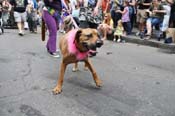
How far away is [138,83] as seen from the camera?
672 centimetres

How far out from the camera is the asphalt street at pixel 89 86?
5293mm

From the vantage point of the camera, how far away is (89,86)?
21.0 feet

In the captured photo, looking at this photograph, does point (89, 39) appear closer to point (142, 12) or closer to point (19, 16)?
point (142, 12)

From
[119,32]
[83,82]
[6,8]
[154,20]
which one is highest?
[154,20]

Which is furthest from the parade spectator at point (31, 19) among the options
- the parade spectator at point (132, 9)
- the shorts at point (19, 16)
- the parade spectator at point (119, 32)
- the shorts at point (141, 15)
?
the shorts at point (141, 15)

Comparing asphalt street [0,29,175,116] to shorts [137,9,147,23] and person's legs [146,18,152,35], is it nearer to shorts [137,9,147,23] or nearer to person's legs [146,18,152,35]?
person's legs [146,18,152,35]

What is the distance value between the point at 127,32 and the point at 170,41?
2246 millimetres

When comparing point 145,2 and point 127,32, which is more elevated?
point 145,2

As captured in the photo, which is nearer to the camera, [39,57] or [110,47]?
[39,57]

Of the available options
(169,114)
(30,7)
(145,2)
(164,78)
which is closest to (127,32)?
(145,2)

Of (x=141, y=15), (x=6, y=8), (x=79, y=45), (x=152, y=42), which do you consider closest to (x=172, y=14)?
(x=152, y=42)

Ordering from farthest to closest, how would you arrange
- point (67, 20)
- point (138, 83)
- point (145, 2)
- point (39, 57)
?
point (145, 2)
point (39, 57)
point (67, 20)
point (138, 83)

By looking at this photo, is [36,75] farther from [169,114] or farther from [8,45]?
[8,45]

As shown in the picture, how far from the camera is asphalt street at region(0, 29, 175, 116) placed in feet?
17.4
